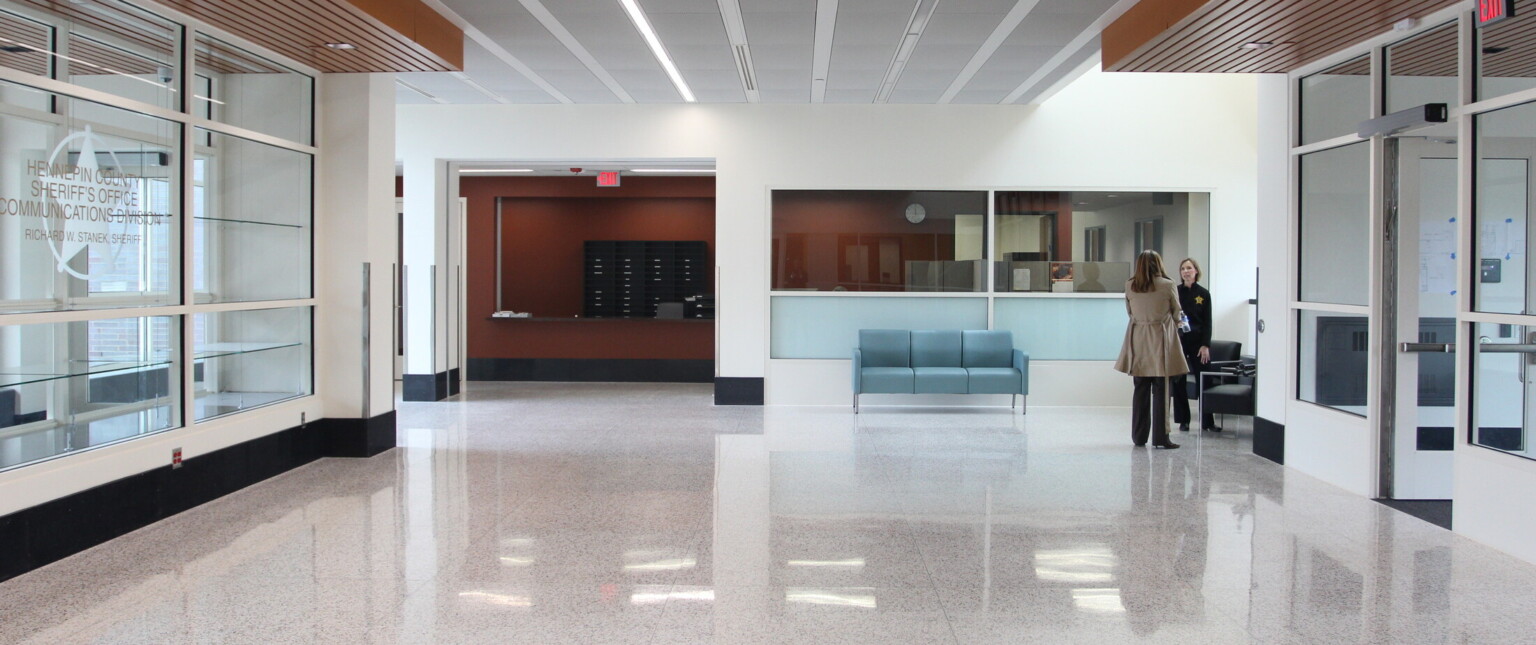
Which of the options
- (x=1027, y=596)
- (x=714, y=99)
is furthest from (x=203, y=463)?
(x=714, y=99)

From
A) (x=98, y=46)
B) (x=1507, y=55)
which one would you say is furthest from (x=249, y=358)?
(x=1507, y=55)

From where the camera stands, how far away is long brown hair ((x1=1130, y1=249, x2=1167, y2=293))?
8.21 m

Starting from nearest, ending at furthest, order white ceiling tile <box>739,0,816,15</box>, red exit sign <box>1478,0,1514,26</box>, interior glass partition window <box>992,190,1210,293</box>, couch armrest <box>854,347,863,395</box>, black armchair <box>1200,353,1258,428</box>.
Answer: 1. red exit sign <box>1478,0,1514,26</box>
2. white ceiling tile <box>739,0,816,15</box>
3. black armchair <box>1200,353,1258,428</box>
4. couch armrest <box>854,347,863,395</box>
5. interior glass partition window <box>992,190,1210,293</box>

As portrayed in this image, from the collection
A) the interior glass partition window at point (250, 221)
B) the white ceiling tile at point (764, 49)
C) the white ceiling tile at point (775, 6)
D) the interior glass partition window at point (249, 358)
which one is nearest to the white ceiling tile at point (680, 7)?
the white ceiling tile at point (764, 49)

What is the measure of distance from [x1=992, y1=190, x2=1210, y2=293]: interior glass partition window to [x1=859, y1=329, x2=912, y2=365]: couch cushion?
1286 millimetres

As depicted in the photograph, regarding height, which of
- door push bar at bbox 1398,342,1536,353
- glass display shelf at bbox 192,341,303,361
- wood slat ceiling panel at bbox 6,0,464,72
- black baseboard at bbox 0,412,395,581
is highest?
wood slat ceiling panel at bbox 6,0,464,72

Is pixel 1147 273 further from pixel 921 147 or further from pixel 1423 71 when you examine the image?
pixel 921 147

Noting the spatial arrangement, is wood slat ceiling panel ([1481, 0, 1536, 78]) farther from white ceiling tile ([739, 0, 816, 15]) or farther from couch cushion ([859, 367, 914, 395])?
couch cushion ([859, 367, 914, 395])

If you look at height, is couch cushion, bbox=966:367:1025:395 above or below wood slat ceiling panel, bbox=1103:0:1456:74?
below

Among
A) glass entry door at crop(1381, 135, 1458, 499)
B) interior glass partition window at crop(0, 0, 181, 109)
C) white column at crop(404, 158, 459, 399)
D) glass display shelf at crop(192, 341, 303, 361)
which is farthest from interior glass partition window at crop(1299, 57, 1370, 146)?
white column at crop(404, 158, 459, 399)

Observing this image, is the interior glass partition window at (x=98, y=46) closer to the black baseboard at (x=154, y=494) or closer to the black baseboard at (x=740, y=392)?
the black baseboard at (x=154, y=494)

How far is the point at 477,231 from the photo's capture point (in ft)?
46.1

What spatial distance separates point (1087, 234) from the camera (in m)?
10.9

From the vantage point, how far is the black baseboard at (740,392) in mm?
11031
